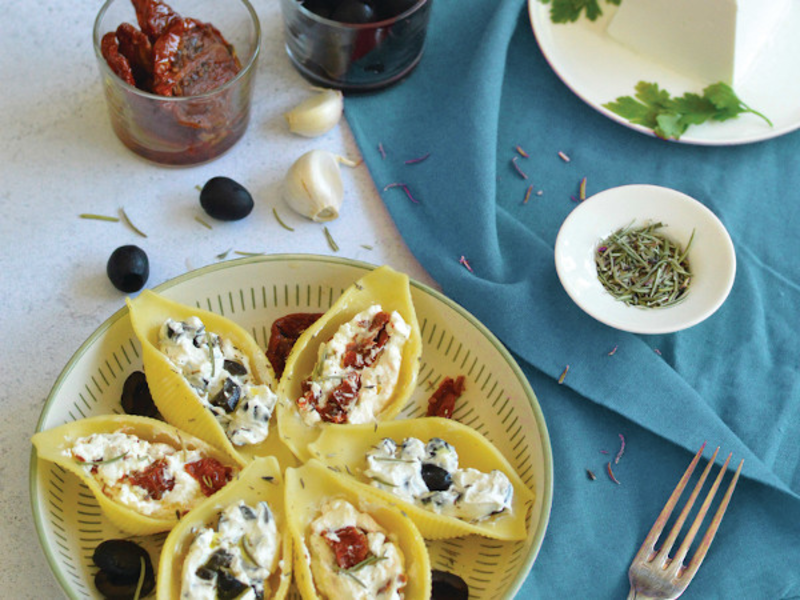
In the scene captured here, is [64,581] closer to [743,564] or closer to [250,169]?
[250,169]

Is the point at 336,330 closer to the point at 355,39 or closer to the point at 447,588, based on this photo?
the point at 447,588

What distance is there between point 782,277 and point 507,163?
873mm

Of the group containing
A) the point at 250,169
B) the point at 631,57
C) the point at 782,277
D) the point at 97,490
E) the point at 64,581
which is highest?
the point at 631,57

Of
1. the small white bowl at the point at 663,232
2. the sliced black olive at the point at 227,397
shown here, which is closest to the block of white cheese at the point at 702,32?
the small white bowl at the point at 663,232

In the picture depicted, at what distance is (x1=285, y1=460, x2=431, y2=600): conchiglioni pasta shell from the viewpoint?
1.92 meters

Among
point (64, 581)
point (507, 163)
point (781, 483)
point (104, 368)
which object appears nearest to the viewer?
point (64, 581)

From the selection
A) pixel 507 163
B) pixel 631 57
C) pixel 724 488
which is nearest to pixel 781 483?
pixel 724 488

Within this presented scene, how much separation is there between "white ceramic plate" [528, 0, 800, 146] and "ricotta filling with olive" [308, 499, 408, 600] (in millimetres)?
1477

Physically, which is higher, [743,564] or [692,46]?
[692,46]

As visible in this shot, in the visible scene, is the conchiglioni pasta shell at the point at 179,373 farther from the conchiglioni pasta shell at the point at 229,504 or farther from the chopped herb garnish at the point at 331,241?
the chopped herb garnish at the point at 331,241

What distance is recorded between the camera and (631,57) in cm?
288

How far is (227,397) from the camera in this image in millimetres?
2090

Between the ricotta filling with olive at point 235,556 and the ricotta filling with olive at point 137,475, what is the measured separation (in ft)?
0.32

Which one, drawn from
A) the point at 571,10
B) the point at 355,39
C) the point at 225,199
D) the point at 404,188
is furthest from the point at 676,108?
the point at 225,199
